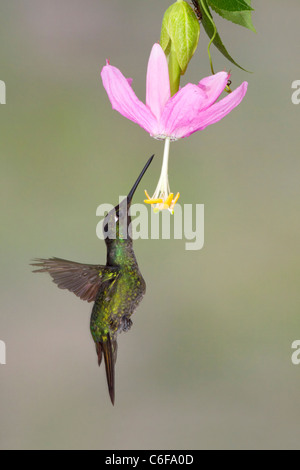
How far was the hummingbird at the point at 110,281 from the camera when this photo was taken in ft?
1.83

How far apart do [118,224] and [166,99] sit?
178 millimetres

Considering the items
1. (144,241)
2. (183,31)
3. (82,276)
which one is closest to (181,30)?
(183,31)

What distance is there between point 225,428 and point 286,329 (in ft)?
1.25

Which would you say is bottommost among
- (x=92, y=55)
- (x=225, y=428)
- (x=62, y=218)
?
(x=225, y=428)

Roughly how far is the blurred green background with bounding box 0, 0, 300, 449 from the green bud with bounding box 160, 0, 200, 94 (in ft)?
4.72

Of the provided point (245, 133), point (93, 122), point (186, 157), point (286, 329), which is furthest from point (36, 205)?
point (286, 329)

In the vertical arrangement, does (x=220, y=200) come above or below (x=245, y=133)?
below

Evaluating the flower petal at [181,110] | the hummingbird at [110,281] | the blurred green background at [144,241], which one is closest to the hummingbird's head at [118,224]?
the hummingbird at [110,281]

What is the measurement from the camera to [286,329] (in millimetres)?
2029

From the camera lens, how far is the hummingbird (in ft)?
1.83

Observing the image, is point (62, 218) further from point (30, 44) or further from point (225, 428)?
point (225, 428)

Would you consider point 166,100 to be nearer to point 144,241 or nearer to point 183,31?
point 183,31

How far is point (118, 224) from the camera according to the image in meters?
0.57

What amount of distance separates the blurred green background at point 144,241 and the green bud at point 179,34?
1440 millimetres
